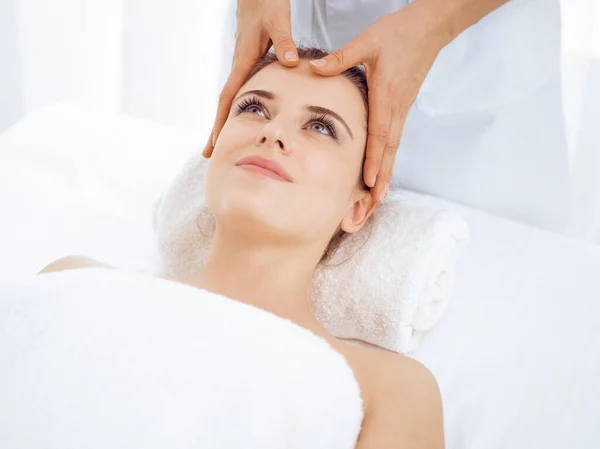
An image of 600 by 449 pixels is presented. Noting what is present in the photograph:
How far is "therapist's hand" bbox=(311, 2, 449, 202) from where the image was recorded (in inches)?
47.0

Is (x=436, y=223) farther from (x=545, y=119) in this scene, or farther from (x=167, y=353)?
(x=167, y=353)

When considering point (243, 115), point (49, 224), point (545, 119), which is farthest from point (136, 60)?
point (545, 119)

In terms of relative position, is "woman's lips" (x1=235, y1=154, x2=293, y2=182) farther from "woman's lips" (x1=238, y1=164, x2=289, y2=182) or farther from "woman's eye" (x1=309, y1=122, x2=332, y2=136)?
"woman's eye" (x1=309, y1=122, x2=332, y2=136)

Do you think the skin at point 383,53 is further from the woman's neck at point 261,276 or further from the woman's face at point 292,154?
the woman's neck at point 261,276

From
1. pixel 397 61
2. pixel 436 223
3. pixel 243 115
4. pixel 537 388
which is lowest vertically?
pixel 537 388

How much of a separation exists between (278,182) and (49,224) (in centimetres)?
65

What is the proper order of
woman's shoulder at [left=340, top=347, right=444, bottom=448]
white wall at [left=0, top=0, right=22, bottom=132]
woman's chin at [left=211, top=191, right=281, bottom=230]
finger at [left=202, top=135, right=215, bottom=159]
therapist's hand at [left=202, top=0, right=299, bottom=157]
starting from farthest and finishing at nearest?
white wall at [left=0, top=0, right=22, bottom=132]
finger at [left=202, top=135, right=215, bottom=159]
therapist's hand at [left=202, top=0, right=299, bottom=157]
woman's chin at [left=211, top=191, right=281, bottom=230]
woman's shoulder at [left=340, top=347, right=444, bottom=448]

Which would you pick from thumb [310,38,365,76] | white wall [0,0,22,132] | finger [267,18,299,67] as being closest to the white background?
white wall [0,0,22,132]

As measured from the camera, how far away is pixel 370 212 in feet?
4.34

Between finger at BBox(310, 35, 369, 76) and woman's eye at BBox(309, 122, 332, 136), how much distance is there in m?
0.09

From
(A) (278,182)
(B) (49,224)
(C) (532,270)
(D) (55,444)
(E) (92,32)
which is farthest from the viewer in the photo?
(E) (92,32)

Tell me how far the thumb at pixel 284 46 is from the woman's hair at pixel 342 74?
7cm

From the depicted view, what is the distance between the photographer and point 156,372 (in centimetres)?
86

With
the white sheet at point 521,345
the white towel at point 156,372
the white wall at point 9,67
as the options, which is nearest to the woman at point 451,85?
the white sheet at point 521,345
